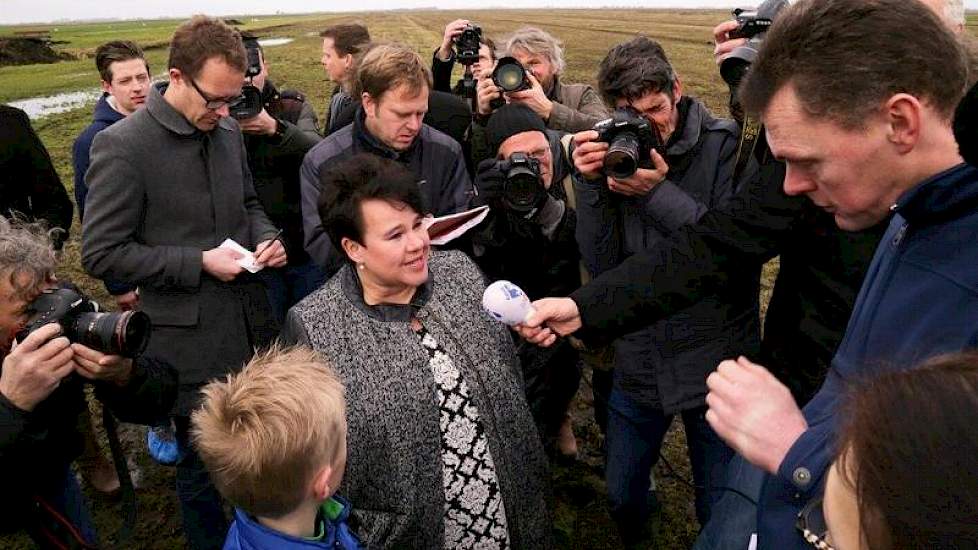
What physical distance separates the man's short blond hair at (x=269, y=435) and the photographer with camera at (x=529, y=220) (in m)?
1.50

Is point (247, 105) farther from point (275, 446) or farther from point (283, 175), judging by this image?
point (275, 446)

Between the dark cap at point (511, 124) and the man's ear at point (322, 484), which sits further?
the dark cap at point (511, 124)

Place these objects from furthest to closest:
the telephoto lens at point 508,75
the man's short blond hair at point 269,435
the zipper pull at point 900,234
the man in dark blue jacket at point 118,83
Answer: the man in dark blue jacket at point 118,83
the telephoto lens at point 508,75
the man's short blond hair at point 269,435
the zipper pull at point 900,234

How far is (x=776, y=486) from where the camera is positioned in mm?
1624

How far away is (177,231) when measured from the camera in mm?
3121

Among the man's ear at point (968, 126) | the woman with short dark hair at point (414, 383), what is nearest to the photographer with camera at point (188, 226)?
the woman with short dark hair at point (414, 383)

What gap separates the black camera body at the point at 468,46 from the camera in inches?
191

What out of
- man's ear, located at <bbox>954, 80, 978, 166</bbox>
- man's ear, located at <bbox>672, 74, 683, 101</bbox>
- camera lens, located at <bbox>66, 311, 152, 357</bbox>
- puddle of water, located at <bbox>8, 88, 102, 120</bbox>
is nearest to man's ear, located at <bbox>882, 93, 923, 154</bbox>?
man's ear, located at <bbox>954, 80, 978, 166</bbox>

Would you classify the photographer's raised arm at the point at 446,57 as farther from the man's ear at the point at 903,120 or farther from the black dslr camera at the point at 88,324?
the man's ear at the point at 903,120

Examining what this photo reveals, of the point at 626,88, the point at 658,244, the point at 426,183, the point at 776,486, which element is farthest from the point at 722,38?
the point at 776,486

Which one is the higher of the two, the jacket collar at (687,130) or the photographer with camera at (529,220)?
the jacket collar at (687,130)

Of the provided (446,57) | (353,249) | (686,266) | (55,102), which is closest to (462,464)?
(353,249)

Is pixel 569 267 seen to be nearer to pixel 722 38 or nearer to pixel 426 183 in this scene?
pixel 426 183

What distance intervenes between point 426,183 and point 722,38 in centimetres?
166
